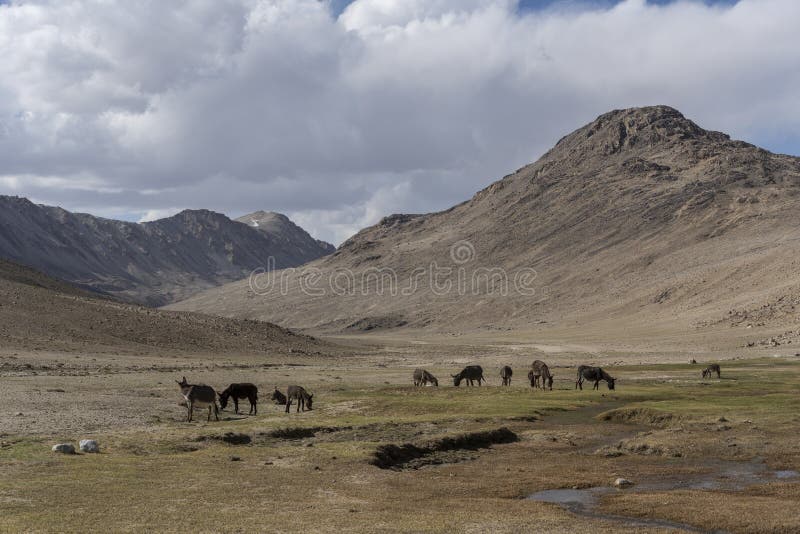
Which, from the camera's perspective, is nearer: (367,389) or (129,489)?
(129,489)

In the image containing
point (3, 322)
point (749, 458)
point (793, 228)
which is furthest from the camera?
point (793, 228)

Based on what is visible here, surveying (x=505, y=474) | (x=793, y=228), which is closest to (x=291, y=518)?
(x=505, y=474)

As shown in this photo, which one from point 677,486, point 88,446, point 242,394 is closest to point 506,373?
point 242,394

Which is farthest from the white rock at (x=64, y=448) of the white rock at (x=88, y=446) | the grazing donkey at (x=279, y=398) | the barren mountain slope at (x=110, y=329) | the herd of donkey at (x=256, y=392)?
the barren mountain slope at (x=110, y=329)

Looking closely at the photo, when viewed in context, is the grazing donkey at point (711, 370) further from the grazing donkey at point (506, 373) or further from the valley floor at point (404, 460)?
the grazing donkey at point (506, 373)

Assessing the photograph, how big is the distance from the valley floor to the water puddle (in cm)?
9

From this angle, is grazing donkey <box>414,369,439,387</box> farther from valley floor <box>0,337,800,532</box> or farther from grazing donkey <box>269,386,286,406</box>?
grazing donkey <box>269,386,286,406</box>

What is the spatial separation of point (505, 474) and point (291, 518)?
367 inches

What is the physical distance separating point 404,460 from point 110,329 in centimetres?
7709

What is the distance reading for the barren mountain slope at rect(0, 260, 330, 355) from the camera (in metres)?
85.1

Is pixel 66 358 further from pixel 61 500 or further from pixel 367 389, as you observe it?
pixel 61 500

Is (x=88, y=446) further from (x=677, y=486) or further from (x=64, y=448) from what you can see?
(x=677, y=486)

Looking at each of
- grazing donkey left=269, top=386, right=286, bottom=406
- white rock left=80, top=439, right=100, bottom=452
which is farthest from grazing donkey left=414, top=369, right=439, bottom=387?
white rock left=80, top=439, right=100, bottom=452

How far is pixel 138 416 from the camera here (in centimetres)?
3425
